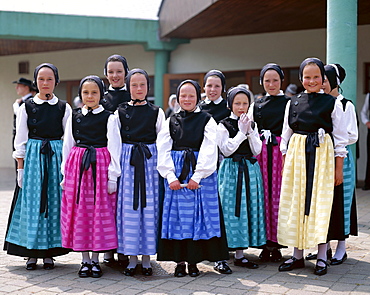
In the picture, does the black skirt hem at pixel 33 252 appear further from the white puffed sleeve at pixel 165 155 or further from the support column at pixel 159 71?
the support column at pixel 159 71

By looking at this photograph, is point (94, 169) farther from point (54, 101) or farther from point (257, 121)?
point (257, 121)

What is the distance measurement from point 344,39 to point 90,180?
3423 millimetres

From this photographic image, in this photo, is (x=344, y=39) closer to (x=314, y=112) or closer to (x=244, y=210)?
(x=314, y=112)

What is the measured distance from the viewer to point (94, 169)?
15.2ft

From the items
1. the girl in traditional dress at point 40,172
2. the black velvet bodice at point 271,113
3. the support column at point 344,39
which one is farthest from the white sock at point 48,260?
the support column at point 344,39

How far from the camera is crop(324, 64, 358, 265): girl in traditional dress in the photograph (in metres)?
4.73

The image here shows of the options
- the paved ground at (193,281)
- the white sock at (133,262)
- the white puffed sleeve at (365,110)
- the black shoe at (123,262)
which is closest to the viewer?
the paved ground at (193,281)

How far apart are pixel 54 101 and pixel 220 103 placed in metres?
1.57

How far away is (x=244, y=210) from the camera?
193 inches

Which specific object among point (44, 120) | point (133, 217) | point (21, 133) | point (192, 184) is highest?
point (44, 120)

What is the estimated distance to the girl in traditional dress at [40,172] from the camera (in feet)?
15.9

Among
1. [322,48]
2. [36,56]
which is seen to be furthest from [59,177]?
[36,56]

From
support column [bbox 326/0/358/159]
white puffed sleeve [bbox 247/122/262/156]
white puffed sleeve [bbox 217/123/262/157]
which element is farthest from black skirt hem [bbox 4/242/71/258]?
support column [bbox 326/0/358/159]

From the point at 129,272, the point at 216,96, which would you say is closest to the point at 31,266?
the point at 129,272
